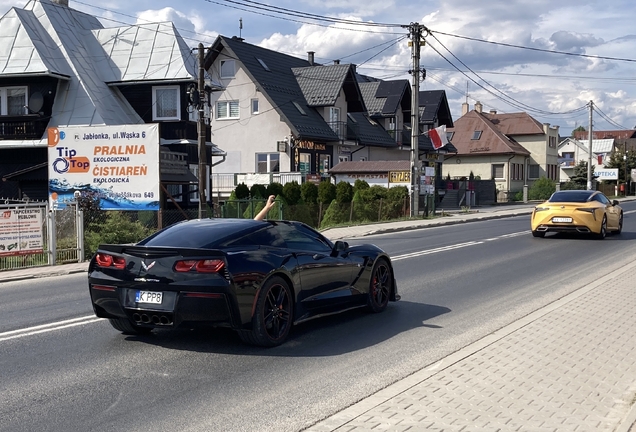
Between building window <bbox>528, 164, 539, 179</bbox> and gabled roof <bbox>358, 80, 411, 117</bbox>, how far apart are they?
2705cm

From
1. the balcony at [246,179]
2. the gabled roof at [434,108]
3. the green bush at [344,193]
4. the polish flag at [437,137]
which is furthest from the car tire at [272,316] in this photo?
the gabled roof at [434,108]

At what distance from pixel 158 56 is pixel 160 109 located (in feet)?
8.25

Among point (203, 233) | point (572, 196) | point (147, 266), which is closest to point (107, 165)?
point (572, 196)

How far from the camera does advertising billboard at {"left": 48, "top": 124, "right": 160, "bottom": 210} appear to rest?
24.1 m

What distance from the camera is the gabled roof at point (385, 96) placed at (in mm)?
51062

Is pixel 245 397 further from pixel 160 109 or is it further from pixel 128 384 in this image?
pixel 160 109

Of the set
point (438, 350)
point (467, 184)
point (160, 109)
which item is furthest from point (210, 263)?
point (467, 184)

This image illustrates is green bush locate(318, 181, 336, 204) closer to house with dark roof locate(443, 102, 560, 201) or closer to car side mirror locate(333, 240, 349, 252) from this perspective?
car side mirror locate(333, 240, 349, 252)

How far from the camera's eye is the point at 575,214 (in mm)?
20203

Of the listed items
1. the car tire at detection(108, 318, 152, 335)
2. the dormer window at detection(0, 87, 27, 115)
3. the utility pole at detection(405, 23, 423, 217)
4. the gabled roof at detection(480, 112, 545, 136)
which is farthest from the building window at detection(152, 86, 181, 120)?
the gabled roof at detection(480, 112, 545, 136)

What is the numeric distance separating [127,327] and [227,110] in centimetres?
3588

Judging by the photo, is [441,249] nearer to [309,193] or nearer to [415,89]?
[309,193]

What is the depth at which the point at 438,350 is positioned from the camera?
7.38 meters

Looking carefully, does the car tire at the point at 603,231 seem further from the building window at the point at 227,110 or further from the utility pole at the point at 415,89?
the building window at the point at 227,110
